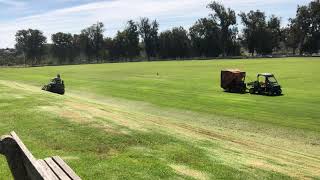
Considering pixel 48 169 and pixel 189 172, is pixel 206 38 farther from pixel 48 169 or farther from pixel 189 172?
pixel 48 169

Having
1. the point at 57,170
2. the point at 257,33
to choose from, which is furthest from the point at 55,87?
the point at 257,33

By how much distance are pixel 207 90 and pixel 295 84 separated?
1036 cm

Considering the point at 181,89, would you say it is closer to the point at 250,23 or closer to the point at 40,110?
the point at 40,110

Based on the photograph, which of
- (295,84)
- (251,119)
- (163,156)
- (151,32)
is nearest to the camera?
(163,156)

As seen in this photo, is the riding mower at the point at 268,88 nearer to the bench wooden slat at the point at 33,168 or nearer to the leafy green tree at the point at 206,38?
the bench wooden slat at the point at 33,168

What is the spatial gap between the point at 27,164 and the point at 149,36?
18572 centimetres

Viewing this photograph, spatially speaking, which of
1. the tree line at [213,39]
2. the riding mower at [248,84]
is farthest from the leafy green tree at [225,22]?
the riding mower at [248,84]

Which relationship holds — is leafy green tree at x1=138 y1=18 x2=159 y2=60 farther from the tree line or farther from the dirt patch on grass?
the dirt patch on grass

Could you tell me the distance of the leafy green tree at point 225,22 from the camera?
171875mm

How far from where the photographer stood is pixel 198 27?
177625mm

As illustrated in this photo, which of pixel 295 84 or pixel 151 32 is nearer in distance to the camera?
pixel 295 84

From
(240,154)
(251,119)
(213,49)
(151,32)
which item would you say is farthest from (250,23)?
(240,154)

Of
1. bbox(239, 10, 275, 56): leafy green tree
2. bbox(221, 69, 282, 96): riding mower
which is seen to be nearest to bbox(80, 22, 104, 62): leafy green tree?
bbox(239, 10, 275, 56): leafy green tree

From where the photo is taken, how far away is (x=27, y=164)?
21.7ft
